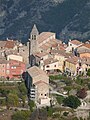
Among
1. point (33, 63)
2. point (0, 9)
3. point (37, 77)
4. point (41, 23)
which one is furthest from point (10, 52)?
point (0, 9)

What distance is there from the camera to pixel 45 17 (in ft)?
493

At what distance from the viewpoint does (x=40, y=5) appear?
152 meters

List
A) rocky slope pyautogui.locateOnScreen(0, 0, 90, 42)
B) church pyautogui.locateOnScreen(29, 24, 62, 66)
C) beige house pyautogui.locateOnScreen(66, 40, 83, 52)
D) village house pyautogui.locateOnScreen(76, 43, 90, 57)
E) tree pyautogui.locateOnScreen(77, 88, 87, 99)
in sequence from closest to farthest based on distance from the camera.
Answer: tree pyautogui.locateOnScreen(77, 88, 87, 99)
church pyautogui.locateOnScreen(29, 24, 62, 66)
village house pyautogui.locateOnScreen(76, 43, 90, 57)
beige house pyautogui.locateOnScreen(66, 40, 83, 52)
rocky slope pyautogui.locateOnScreen(0, 0, 90, 42)

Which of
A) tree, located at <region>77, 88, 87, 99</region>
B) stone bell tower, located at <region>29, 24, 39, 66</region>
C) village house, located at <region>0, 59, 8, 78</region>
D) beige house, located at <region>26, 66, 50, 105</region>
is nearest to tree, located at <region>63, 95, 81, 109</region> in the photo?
tree, located at <region>77, 88, 87, 99</region>

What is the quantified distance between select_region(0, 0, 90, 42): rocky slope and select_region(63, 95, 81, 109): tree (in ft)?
165

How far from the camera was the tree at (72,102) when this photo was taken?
90938 mm

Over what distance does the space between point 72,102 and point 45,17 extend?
60530 mm

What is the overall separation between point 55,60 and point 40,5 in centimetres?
5407

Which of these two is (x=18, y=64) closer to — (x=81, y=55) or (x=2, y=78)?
(x=2, y=78)

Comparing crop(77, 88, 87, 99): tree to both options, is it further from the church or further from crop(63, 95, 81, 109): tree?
the church

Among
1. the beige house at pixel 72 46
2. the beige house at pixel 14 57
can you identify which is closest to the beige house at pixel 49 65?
the beige house at pixel 14 57

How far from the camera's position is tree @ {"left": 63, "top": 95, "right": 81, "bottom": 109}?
3580 inches

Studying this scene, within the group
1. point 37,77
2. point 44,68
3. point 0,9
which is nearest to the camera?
point 37,77

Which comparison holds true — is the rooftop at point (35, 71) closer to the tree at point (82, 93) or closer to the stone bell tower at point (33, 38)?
the tree at point (82, 93)
